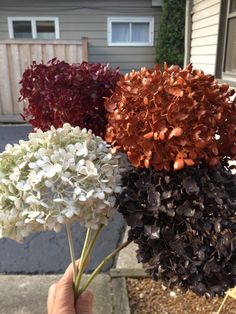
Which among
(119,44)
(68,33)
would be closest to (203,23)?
(119,44)

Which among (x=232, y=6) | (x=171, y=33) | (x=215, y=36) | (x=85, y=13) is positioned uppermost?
(x=85, y=13)

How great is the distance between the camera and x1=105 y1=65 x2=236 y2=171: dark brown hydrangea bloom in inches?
33.4

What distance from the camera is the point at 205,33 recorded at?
437 cm

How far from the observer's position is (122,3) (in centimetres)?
701

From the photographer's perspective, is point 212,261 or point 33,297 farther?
point 33,297

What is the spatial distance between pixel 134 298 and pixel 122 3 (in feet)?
20.7

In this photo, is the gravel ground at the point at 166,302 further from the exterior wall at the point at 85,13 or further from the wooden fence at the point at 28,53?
the exterior wall at the point at 85,13

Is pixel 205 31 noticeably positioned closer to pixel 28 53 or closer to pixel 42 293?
pixel 28 53

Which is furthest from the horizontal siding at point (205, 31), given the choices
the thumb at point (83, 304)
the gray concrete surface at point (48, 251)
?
the thumb at point (83, 304)

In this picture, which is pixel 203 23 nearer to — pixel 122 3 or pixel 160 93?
pixel 122 3

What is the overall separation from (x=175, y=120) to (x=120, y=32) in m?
6.89

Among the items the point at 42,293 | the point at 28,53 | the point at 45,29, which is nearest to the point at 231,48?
the point at 42,293

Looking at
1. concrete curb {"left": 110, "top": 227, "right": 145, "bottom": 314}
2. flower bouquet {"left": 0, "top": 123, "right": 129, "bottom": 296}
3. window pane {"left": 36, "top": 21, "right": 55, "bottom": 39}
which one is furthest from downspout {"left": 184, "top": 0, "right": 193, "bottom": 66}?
flower bouquet {"left": 0, "top": 123, "right": 129, "bottom": 296}

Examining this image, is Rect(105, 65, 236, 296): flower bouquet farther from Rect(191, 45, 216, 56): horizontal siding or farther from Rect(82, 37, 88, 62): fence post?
Rect(82, 37, 88, 62): fence post
